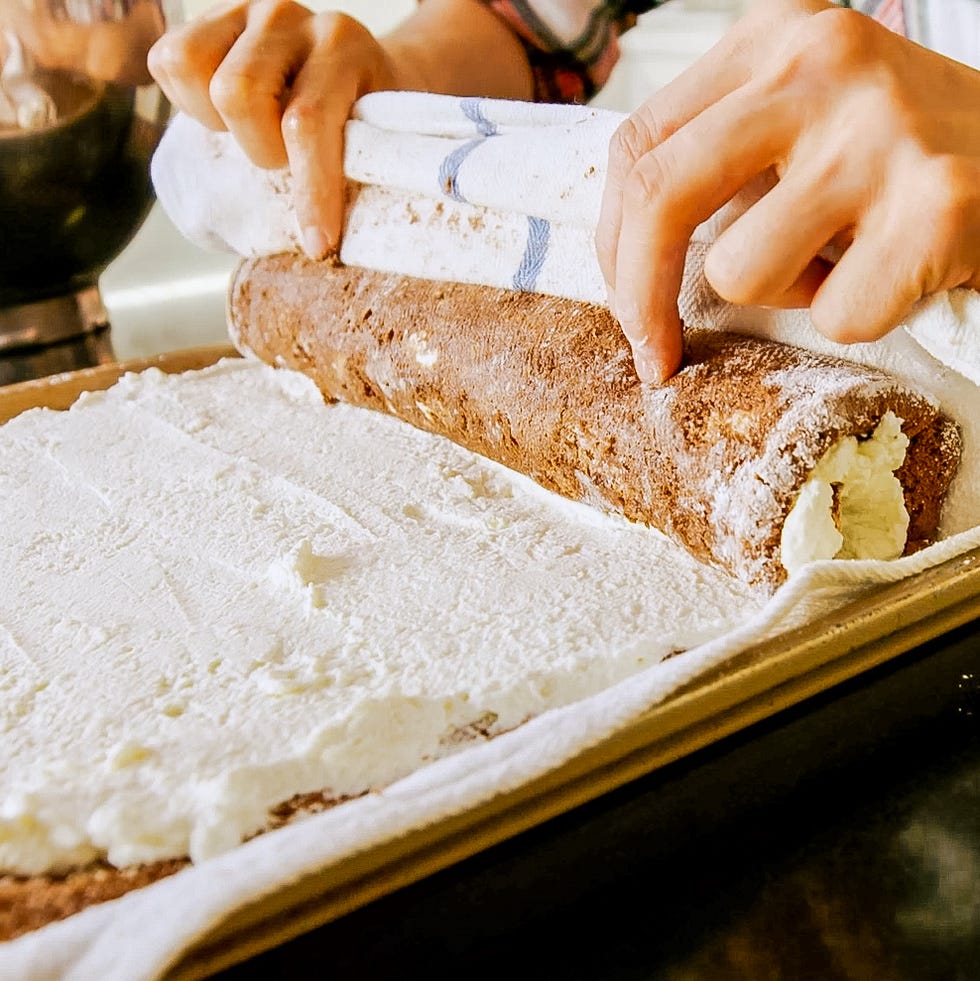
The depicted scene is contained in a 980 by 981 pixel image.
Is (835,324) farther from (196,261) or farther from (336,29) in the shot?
(196,261)

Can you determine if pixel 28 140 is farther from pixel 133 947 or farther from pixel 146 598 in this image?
pixel 133 947

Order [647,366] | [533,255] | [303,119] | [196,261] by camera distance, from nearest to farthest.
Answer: [647,366] → [533,255] → [303,119] → [196,261]

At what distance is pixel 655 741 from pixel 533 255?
0.39m

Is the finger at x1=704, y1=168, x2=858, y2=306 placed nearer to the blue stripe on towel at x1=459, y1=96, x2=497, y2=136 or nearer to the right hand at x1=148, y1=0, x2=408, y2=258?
the blue stripe on towel at x1=459, y1=96, x2=497, y2=136

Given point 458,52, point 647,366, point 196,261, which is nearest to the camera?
point 647,366

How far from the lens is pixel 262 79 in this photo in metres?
0.81

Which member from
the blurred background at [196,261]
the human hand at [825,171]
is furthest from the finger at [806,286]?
the blurred background at [196,261]

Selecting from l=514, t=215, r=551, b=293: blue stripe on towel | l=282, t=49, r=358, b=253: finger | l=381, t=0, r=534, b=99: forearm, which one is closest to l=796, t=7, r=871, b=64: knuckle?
l=514, t=215, r=551, b=293: blue stripe on towel

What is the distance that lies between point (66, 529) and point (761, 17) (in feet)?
1.65

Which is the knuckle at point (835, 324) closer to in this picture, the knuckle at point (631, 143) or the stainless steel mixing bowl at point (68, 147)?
the knuckle at point (631, 143)

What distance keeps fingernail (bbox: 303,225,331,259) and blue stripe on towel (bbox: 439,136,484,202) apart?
16 cm

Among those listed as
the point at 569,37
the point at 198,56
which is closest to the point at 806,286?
the point at 198,56

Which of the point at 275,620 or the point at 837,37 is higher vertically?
the point at 837,37

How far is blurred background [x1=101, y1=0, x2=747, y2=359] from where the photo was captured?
1.33m
